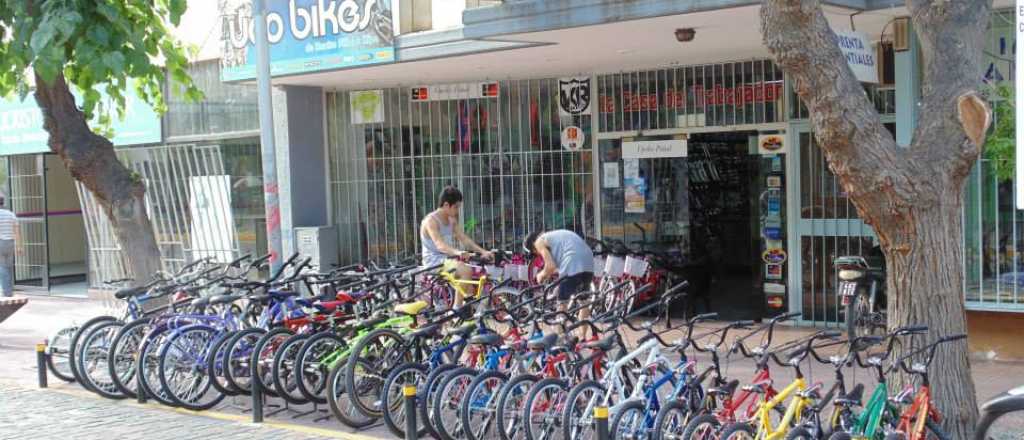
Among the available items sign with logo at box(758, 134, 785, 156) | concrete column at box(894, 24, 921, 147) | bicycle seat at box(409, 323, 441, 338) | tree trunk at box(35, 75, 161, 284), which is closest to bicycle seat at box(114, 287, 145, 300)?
tree trunk at box(35, 75, 161, 284)

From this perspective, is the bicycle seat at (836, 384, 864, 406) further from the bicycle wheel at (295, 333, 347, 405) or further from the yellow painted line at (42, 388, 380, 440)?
the bicycle wheel at (295, 333, 347, 405)

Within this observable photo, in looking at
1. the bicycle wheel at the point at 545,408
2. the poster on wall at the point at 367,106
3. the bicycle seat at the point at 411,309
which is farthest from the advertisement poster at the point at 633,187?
the bicycle wheel at the point at 545,408

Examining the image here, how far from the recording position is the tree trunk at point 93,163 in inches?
416

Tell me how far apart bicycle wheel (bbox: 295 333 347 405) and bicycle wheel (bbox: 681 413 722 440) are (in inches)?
118

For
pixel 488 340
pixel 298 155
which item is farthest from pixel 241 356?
pixel 298 155

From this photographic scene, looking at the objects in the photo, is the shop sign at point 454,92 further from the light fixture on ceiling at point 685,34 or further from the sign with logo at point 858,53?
the sign with logo at point 858,53

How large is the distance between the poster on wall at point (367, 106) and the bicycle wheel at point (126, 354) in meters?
6.15

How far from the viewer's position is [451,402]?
7.25 m

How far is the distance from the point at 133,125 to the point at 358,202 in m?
4.27

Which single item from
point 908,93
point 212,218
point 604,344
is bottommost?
point 604,344

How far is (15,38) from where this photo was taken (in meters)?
9.32

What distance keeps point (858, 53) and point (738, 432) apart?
165 inches

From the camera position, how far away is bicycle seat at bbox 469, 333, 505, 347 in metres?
7.36

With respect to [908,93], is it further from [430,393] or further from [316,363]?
[316,363]
